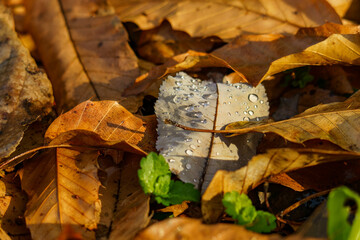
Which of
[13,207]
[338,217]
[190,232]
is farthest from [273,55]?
[13,207]

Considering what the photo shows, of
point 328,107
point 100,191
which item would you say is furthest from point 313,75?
point 100,191

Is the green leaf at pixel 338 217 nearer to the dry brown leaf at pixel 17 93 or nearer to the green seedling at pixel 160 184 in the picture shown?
the green seedling at pixel 160 184

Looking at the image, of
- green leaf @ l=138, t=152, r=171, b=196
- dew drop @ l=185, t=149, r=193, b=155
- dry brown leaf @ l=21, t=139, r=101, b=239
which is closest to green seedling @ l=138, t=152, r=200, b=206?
green leaf @ l=138, t=152, r=171, b=196

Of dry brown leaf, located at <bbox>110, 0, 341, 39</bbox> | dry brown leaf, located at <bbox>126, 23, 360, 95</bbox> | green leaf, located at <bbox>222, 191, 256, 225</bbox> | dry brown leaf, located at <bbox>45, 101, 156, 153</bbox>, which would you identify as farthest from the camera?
dry brown leaf, located at <bbox>110, 0, 341, 39</bbox>

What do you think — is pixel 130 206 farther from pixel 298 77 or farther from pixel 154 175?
pixel 298 77

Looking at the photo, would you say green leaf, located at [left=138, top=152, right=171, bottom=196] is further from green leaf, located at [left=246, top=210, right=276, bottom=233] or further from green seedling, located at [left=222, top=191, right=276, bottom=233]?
green leaf, located at [left=246, top=210, right=276, bottom=233]

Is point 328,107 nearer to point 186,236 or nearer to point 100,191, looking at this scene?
point 186,236
